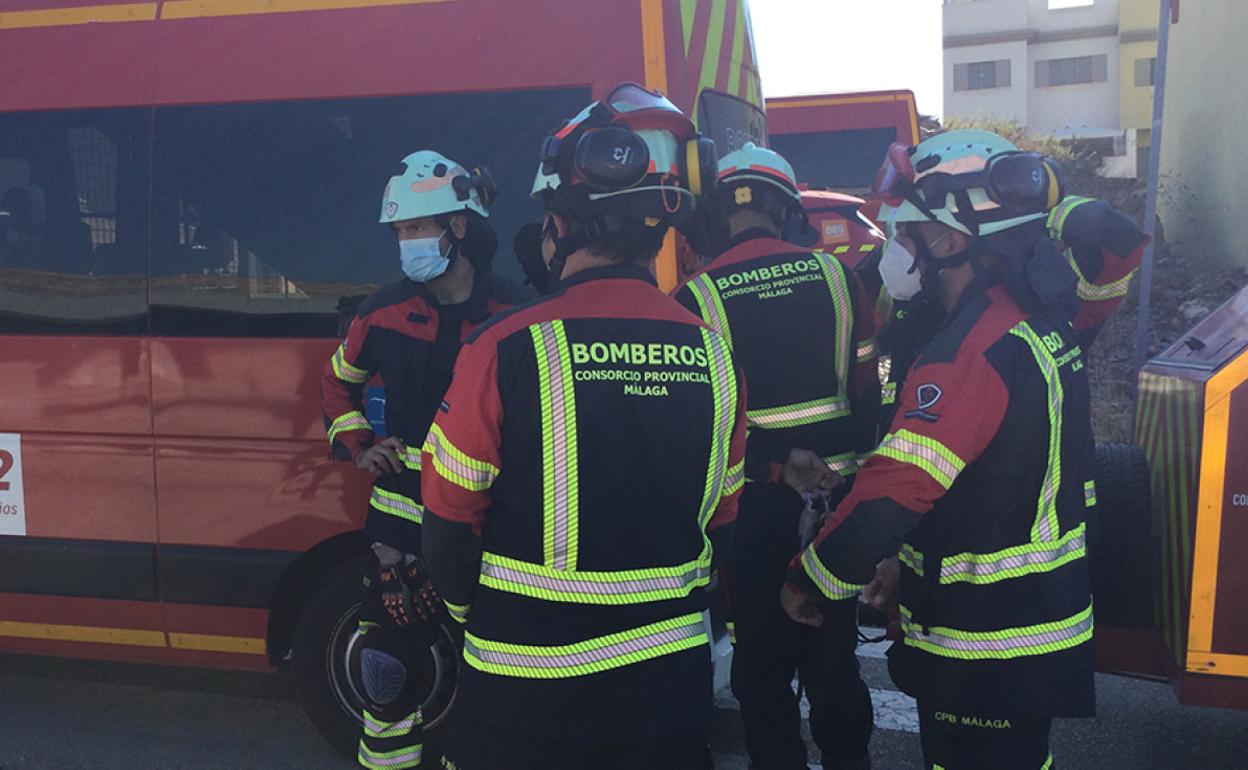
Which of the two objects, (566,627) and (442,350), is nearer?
(566,627)

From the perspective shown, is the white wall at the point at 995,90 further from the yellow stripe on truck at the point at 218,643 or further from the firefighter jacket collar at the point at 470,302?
the yellow stripe on truck at the point at 218,643

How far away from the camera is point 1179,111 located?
62.2 ft

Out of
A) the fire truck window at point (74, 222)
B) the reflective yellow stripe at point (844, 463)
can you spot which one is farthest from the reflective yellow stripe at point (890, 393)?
the fire truck window at point (74, 222)

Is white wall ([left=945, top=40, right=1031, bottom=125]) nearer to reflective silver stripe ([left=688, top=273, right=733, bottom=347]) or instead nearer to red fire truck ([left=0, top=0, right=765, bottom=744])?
red fire truck ([left=0, top=0, right=765, bottom=744])

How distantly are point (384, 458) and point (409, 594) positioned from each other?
0.42 m

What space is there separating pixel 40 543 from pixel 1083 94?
40937 mm

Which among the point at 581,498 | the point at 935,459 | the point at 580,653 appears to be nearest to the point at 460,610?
the point at 580,653

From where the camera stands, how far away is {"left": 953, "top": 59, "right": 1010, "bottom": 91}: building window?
39812mm

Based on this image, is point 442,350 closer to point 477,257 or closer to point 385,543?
point 477,257

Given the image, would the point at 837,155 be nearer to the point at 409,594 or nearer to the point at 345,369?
the point at 345,369

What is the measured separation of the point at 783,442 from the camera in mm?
3396

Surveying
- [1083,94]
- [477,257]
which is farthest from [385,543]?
[1083,94]

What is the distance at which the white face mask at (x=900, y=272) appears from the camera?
2.98 meters

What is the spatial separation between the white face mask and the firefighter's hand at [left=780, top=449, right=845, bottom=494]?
0.58m
